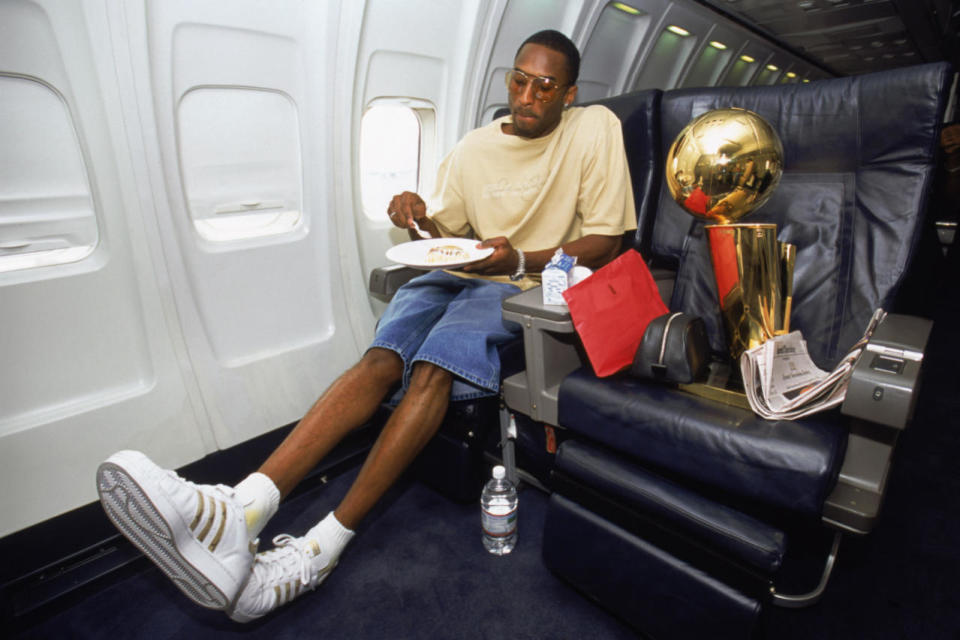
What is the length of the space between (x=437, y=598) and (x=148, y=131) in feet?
6.73

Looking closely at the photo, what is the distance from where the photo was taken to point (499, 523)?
1.83 m

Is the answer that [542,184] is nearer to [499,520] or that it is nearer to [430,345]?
[430,345]

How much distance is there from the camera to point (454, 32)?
9.01ft

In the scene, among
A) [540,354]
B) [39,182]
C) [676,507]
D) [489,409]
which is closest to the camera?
Answer: [676,507]

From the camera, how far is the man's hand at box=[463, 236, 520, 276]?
1968 millimetres

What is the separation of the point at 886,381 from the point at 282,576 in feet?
5.66

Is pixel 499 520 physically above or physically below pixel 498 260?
below

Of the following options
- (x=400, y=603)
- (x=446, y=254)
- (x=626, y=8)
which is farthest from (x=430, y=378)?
(x=626, y=8)

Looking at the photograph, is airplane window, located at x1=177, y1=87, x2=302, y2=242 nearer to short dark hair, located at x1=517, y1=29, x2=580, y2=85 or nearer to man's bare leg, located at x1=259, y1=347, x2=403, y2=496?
man's bare leg, located at x1=259, y1=347, x2=403, y2=496

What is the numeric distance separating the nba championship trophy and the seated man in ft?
2.14

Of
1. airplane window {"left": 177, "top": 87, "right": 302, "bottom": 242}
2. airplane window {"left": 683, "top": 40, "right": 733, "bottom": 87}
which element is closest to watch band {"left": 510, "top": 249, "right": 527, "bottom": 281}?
airplane window {"left": 177, "top": 87, "right": 302, "bottom": 242}

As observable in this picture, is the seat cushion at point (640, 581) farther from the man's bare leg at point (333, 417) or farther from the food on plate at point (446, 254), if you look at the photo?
the food on plate at point (446, 254)

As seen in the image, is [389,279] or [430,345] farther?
[389,279]

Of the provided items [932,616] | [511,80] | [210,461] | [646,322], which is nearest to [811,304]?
[646,322]
